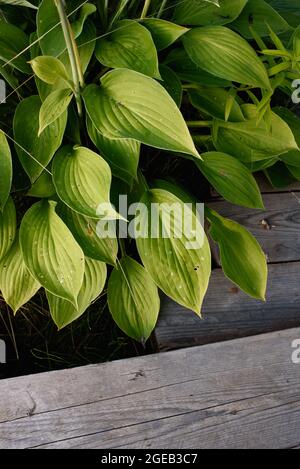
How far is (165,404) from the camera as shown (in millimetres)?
1084

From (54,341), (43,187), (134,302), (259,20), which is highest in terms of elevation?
(259,20)

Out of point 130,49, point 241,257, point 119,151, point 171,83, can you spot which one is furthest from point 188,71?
point 241,257

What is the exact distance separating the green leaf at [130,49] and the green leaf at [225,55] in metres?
0.11

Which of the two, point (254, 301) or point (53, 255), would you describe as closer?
point (53, 255)

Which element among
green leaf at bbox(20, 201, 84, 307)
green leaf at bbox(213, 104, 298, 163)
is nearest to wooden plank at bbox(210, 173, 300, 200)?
green leaf at bbox(213, 104, 298, 163)

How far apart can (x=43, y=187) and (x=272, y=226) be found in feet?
1.66

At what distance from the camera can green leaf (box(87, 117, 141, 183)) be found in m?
1.06

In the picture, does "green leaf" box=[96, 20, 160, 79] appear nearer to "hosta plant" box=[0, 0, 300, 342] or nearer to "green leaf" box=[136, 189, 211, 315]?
"hosta plant" box=[0, 0, 300, 342]

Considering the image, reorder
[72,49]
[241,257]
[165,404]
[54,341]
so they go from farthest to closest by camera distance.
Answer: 1. [54,341]
2. [241,257]
3. [165,404]
4. [72,49]

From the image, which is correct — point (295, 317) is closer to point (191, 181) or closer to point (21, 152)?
point (191, 181)

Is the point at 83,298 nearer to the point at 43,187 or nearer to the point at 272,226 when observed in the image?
the point at 43,187

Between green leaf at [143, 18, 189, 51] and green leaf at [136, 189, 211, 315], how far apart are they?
0.96ft

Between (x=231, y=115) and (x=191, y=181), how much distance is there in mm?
214
